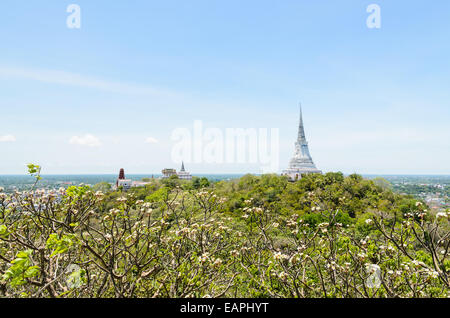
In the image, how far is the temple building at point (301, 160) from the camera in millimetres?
70938

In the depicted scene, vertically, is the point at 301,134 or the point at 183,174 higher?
the point at 301,134

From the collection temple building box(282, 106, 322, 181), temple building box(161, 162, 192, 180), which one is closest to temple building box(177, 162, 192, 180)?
temple building box(161, 162, 192, 180)

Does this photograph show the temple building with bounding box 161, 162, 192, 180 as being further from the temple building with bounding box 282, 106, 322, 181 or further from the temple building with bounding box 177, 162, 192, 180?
the temple building with bounding box 282, 106, 322, 181

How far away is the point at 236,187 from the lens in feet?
124

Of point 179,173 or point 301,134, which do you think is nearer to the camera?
point 301,134

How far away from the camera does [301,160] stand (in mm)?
72750

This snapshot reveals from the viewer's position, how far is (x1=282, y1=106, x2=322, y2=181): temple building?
7094cm

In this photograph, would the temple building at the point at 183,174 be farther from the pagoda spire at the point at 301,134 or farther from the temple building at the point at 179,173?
the pagoda spire at the point at 301,134

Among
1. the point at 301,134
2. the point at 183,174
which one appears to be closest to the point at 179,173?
the point at 183,174

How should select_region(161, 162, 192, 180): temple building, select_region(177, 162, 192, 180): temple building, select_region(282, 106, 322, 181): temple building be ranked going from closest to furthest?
select_region(282, 106, 322, 181): temple building
select_region(161, 162, 192, 180): temple building
select_region(177, 162, 192, 180): temple building

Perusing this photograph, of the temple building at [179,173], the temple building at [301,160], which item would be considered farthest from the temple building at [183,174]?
the temple building at [301,160]

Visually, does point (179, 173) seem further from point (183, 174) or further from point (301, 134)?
point (301, 134)

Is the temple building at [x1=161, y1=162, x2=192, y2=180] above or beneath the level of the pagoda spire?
beneath
